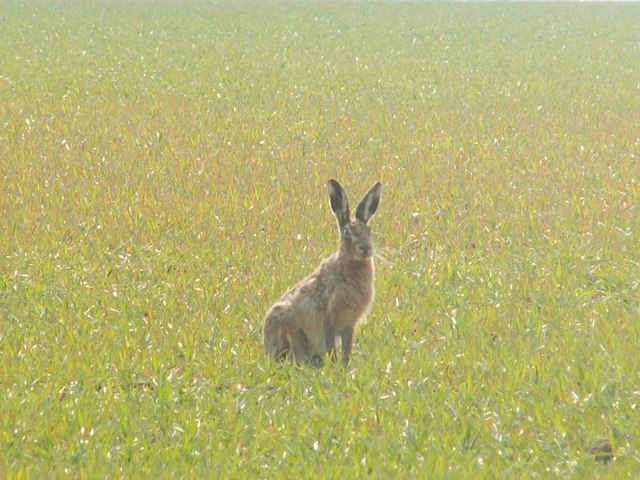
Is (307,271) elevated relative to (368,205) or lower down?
lower down

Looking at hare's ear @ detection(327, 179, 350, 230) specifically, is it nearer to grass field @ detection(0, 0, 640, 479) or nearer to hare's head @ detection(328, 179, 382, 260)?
hare's head @ detection(328, 179, 382, 260)

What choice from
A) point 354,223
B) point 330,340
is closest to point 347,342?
point 330,340

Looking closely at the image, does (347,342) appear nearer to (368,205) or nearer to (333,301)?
(333,301)

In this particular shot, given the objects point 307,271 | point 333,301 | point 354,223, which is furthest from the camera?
point 307,271

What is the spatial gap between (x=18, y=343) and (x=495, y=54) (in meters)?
25.2

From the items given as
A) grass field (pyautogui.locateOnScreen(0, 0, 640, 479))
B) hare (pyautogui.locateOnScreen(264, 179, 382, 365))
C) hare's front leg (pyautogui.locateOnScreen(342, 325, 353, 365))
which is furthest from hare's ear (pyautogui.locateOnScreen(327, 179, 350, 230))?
grass field (pyautogui.locateOnScreen(0, 0, 640, 479))

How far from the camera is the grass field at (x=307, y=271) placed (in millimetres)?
5914

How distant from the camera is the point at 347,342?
273 inches

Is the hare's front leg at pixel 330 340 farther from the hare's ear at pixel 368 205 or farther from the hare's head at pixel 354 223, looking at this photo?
the hare's ear at pixel 368 205

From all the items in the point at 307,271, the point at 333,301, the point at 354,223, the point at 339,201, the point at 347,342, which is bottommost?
the point at 307,271

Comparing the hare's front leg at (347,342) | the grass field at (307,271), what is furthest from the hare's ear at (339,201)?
the grass field at (307,271)

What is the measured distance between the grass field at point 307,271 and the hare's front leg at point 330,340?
0.17 meters

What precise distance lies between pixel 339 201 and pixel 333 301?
0.55 meters

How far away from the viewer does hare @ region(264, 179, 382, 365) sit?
680 centimetres
